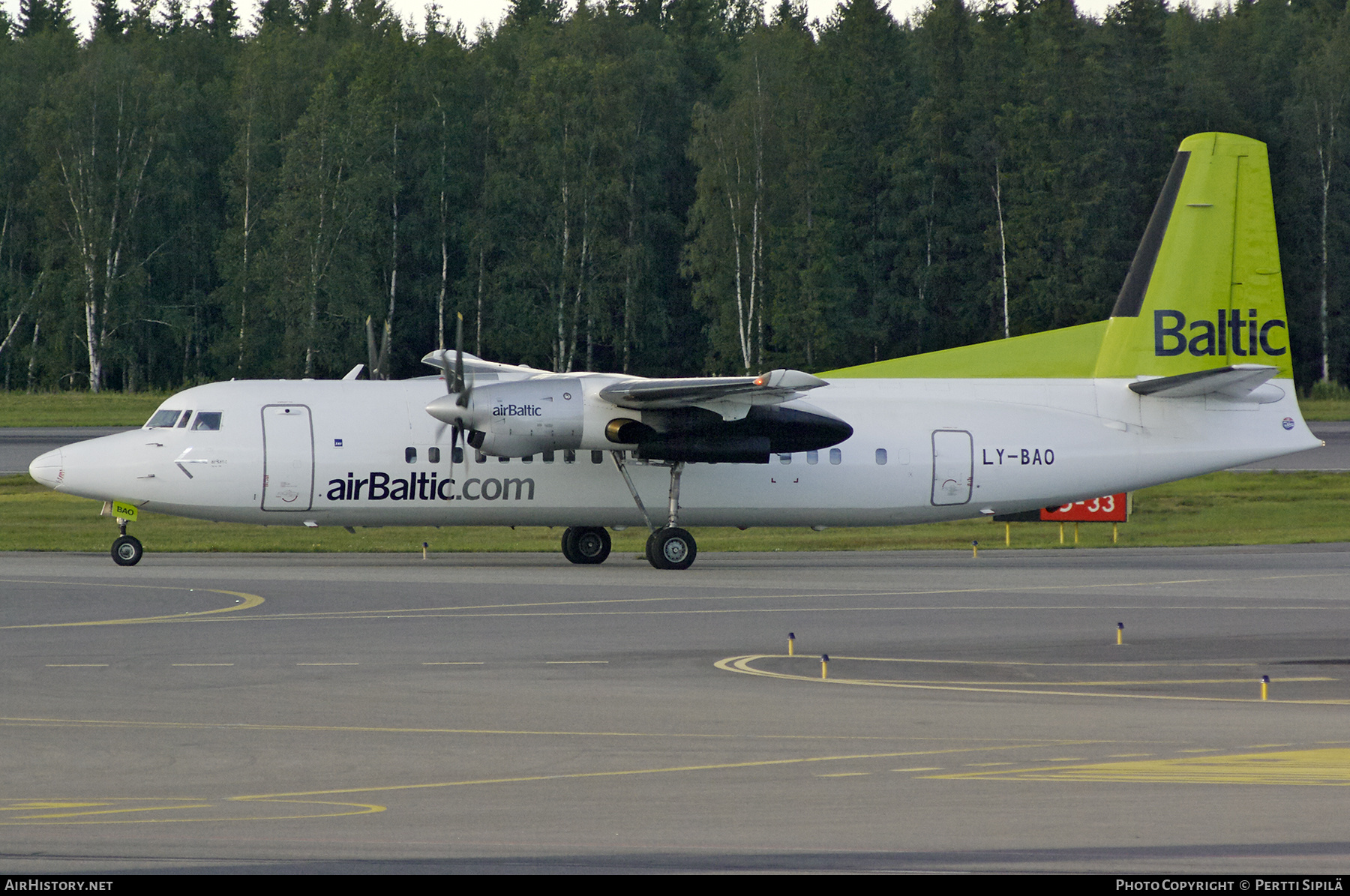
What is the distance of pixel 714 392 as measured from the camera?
22.6 meters

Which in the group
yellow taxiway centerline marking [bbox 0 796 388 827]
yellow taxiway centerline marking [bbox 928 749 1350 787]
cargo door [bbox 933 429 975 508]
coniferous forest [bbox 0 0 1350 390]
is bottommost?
yellow taxiway centerline marking [bbox 928 749 1350 787]

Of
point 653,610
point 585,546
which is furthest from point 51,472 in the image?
point 653,610

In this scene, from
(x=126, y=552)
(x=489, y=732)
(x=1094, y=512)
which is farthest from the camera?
(x=1094, y=512)

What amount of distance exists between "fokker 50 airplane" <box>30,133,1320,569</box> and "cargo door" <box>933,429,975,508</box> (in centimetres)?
3

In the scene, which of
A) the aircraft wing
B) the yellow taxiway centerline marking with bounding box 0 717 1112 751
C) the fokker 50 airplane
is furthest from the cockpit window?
the yellow taxiway centerline marking with bounding box 0 717 1112 751

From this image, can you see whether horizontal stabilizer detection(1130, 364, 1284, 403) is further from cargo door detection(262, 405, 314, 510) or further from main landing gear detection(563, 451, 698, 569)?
cargo door detection(262, 405, 314, 510)

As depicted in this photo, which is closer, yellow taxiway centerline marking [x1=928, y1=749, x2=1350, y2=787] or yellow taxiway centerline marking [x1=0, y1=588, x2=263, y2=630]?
yellow taxiway centerline marking [x1=928, y1=749, x2=1350, y2=787]

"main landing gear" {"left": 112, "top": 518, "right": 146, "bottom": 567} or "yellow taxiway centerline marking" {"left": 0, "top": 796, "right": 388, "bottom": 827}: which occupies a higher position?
"main landing gear" {"left": 112, "top": 518, "right": 146, "bottom": 567}

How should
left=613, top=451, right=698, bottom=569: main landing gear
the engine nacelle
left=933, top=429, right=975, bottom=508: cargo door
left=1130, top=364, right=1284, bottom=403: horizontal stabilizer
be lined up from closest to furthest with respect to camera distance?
the engine nacelle
left=613, top=451, right=698, bottom=569: main landing gear
left=1130, top=364, right=1284, bottom=403: horizontal stabilizer
left=933, top=429, right=975, bottom=508: cargo door

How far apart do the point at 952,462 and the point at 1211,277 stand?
582 centimetres

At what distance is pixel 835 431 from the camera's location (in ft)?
78.3

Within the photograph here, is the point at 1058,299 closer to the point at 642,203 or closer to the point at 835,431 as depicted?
the point at 642,203

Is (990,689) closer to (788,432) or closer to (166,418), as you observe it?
(788,432)

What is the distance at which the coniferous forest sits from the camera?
2511 inches
